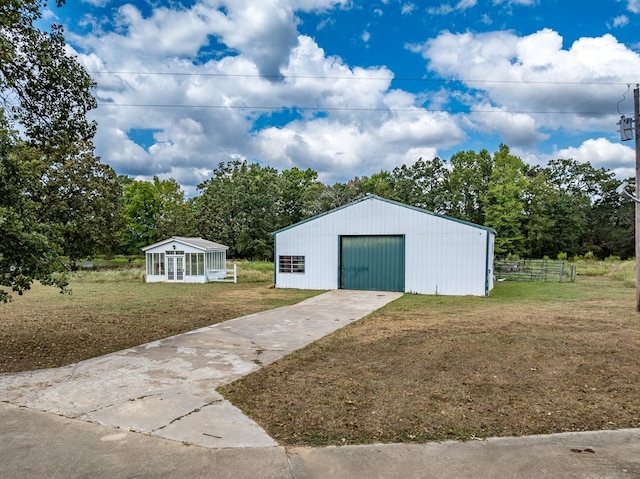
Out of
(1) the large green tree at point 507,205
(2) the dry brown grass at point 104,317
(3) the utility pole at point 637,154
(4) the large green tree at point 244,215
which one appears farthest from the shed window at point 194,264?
(1) the large green tree at point 507,205

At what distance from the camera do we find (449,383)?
5.09 m

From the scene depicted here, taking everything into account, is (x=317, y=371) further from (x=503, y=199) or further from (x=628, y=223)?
(x=628, y=223)

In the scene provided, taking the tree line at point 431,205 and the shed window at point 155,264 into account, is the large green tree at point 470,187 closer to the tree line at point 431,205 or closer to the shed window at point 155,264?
the tree line at point 431,205

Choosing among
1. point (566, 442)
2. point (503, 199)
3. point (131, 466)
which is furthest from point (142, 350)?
point (503, 199)

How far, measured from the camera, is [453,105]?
1534cm

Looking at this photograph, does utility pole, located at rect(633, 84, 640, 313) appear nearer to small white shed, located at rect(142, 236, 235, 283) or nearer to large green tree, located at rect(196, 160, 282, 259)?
small white shed, located at rect(142, 236, 235, 283)

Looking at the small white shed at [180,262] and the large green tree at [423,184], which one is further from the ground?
the large green tree at [423,184]

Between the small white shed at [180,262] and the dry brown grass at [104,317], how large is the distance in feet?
10.2

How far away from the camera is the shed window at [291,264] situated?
18.9 m

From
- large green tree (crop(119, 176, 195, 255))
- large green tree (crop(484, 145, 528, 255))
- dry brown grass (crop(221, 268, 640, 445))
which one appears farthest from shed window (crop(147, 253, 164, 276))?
large green tree (crop(484, 145, 528, 255))

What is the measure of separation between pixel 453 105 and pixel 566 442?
553 inches

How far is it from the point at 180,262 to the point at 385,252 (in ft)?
37.8

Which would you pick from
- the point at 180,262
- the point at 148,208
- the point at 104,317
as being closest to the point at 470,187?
the point at 180,262

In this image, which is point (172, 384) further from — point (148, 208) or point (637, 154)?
point (148, 208)
